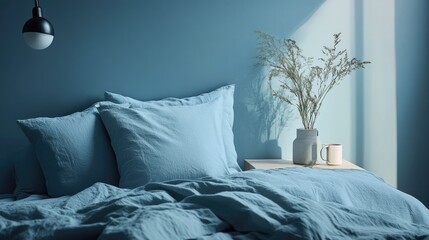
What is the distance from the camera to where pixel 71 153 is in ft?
8.09

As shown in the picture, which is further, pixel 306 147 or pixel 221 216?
pixel 306 147

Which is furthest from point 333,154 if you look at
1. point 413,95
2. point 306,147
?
point 413,95

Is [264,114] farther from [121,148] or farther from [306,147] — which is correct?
[121,148]

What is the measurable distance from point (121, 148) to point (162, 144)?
0.22 m

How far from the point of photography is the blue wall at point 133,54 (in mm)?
3012

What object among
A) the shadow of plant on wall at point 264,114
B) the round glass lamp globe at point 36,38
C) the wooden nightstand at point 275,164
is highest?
the round glass lamp globe at point 36,38

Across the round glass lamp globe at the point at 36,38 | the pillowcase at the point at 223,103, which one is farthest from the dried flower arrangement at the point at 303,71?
the round glass lamp globe at the point at 36,38

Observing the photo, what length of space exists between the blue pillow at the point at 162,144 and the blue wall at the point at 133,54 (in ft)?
1.62

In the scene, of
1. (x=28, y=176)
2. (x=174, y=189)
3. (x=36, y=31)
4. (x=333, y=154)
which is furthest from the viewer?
(x=333, y=154)

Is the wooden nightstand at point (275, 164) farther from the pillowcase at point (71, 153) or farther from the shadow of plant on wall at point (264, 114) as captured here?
the pillowcase at point (71, 153)

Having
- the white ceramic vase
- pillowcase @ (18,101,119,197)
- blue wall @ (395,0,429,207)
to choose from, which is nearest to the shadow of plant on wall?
the white ceramic vase

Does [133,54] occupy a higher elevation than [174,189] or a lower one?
higher

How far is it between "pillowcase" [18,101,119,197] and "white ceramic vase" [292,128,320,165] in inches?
43.5

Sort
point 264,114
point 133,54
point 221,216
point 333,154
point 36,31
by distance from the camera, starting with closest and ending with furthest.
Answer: point 221,216 < point 36,31 < point 333,154 < point 133,54 < point 264,114
